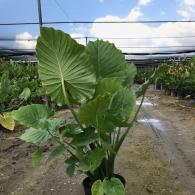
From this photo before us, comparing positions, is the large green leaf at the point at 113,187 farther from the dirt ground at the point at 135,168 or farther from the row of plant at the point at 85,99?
the dirt ground at the point at 135,168

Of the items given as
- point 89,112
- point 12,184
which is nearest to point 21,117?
point 89,112

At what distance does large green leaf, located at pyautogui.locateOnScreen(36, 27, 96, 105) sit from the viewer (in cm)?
242

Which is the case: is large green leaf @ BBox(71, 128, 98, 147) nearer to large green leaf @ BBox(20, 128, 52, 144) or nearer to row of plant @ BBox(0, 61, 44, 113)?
large green leaf @ BBox(20, 128, 52, 144)

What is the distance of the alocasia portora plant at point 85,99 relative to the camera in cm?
237

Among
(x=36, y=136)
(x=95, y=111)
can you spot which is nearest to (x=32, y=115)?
(x=36, y=136)

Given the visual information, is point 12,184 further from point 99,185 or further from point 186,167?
point 186,167

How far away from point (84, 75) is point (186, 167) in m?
1.75

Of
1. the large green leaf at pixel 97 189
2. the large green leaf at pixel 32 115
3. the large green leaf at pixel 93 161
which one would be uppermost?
the large green leaf at pixel 32 115

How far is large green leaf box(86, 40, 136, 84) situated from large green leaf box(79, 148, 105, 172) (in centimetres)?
55

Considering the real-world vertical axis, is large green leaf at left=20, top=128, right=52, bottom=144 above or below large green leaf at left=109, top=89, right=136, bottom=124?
below

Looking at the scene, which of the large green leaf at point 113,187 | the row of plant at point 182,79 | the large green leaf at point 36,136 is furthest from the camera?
the row of plant at point 182,79

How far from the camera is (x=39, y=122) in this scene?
98.8 inches

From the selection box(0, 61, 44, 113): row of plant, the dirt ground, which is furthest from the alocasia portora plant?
the dirt ground

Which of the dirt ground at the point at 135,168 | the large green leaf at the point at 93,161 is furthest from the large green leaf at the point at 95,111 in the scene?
the dirt ground at the point at 135,168
